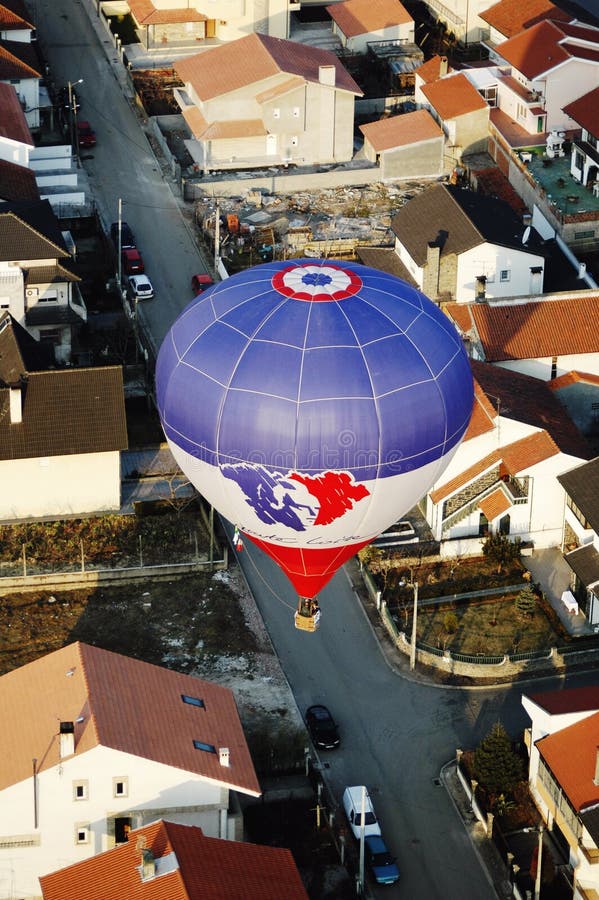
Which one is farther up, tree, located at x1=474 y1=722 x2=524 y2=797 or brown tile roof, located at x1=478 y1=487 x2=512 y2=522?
brown tile roof, located at x1=478 y1=487 x2=512 y2=522

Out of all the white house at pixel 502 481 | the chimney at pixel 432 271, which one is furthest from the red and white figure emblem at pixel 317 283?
the chimney at pixel 432 271

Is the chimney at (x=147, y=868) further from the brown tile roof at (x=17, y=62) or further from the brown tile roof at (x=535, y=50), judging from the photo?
the brown tile roof at (x=535, y=50)

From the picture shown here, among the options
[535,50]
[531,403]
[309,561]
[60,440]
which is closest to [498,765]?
[309,561]

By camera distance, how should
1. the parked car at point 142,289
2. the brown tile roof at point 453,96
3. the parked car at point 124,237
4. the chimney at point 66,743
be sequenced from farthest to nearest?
the brown tile roof at point 453,96 → the parked car at point 124,237 → the parked car at point 142,289 → the chimney at point 66,743

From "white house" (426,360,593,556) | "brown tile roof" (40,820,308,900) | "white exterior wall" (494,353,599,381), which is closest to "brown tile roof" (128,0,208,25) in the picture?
"white exterior wall" (494,353,599,381)

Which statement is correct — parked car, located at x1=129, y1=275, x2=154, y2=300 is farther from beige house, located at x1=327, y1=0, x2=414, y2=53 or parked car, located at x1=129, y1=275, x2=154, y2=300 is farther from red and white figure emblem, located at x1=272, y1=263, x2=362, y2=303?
beige house, located at x1=327, y1=0, x2=414, y2=53

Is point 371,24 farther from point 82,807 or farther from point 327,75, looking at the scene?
point 82,807
